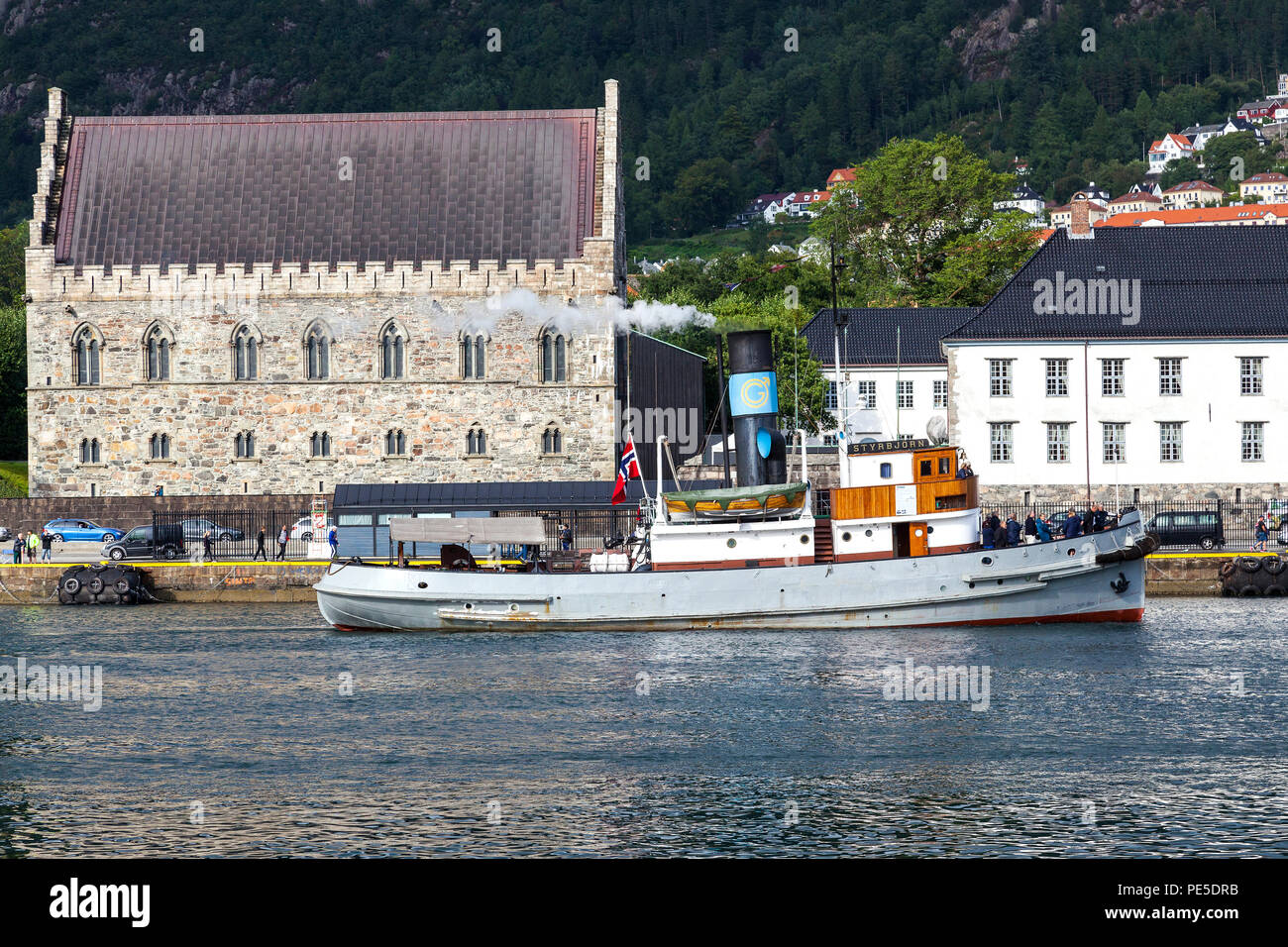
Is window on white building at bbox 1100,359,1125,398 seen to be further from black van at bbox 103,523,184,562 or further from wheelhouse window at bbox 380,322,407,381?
Answer: black van at bbox 103,523,184,562

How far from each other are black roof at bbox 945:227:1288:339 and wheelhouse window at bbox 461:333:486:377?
19.1 meters

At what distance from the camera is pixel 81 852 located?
2023cm

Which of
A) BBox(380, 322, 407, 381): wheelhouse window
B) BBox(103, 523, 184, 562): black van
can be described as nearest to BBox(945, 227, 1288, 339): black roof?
BBox(380, 322, 407, 381): wheelhouse window

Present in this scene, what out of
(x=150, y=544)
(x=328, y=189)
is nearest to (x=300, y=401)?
(x=328, y=189)

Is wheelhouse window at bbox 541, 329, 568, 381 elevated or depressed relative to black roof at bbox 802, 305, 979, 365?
depressed

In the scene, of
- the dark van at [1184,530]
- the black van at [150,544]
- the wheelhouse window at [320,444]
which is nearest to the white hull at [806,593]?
the dark van at [1184,530]

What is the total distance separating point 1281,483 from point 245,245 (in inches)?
1691

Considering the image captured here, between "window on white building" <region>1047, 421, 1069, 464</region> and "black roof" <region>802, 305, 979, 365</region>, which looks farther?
"black roof" <region>802, 305, 979, 365</region>

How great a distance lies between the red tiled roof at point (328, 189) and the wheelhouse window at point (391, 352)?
299cm

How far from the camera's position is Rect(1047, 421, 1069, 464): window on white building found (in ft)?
219

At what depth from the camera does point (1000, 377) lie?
67375 millimetres

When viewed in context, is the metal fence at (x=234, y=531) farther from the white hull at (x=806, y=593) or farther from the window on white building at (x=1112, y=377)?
the window on white building at (x=1112, y=377)
